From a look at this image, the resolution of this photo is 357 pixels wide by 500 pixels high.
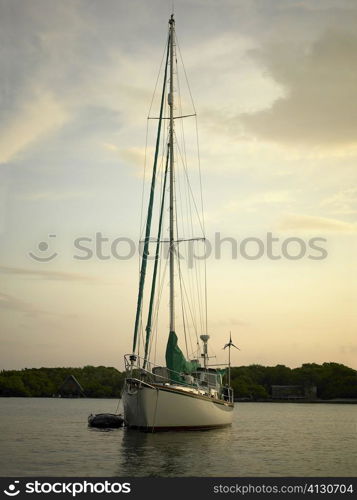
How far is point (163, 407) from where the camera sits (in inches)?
1727

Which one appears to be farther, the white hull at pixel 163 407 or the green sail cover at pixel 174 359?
the green sail cover at pixel 174 359

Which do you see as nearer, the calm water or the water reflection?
the water reflection

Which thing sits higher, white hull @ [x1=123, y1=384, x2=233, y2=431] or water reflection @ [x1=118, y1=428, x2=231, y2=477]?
white hull @ [x1=123, y1=384, x2=233, y2=431]

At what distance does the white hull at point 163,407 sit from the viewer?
43.4 meters

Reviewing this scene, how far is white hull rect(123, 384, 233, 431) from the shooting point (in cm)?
4341

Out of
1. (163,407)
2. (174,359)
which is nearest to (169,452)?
(163,407)

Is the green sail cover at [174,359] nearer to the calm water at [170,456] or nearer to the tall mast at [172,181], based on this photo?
the tall mast at [172,181]
